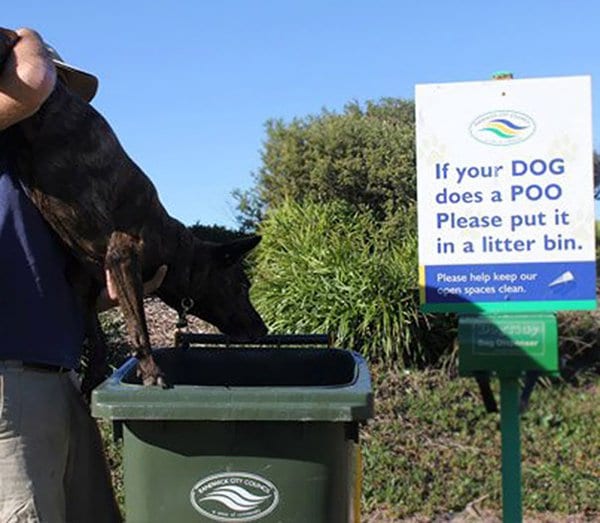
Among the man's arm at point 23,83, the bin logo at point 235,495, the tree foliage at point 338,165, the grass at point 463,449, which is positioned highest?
the tree foliage at point 338,165

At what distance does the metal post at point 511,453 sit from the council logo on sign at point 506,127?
96cm

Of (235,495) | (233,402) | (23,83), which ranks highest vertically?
(23,83)

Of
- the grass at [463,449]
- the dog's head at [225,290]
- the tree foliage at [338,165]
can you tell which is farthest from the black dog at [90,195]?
the tree foliage at [338,165]

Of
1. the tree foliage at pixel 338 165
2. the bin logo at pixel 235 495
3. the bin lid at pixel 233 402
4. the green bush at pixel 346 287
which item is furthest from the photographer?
the tree foliage at pixel 338 165

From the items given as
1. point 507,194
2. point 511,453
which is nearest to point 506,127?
point 507,194

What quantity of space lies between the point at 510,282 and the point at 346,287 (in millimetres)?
5224

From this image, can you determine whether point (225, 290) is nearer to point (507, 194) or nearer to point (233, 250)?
point (233, 250)

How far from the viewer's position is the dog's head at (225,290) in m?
4.04

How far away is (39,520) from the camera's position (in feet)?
10.1

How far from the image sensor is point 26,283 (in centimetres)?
312

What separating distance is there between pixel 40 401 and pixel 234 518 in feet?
2.68

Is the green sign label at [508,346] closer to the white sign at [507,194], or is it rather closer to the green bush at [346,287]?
the white sign at [507,194]

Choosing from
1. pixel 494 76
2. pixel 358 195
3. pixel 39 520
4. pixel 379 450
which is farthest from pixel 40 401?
pixel 358 195

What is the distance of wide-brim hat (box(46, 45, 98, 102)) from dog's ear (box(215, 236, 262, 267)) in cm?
89
